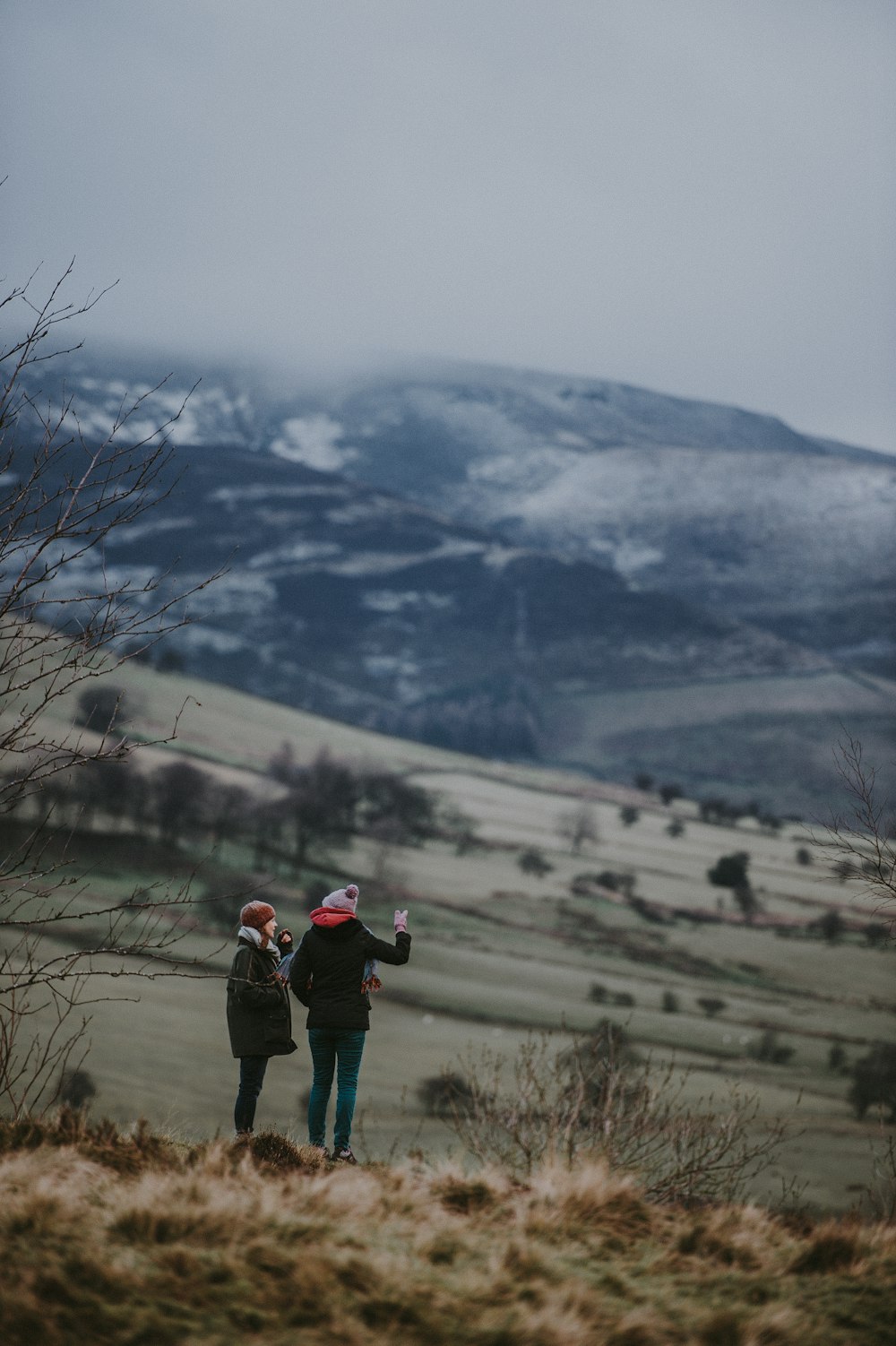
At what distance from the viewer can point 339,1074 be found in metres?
10.5

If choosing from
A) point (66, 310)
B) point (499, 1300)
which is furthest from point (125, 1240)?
point (66, 310)

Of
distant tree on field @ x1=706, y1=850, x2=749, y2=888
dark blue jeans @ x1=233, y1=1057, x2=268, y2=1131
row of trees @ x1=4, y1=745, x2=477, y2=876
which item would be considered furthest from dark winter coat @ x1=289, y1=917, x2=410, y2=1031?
distant tree on field @ x1=706, y1=850, x2=749, y2=888

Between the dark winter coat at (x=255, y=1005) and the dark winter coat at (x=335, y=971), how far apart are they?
0.22m

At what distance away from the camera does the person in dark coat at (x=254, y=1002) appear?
10.2 metres

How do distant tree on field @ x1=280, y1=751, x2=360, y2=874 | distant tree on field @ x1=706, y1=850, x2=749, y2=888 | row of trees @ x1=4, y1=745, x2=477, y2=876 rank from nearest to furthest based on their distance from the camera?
row of trees @ x1=4, y1=745, x2=477, y2=876 → distant tree on field @ x1=280, y1=751, x2=360, y2=874 → distant tree on field @ x1=706, y1=850, x2=749, y2=888

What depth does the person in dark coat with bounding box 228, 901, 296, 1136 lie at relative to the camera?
10.2m

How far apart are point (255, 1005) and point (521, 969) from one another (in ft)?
384

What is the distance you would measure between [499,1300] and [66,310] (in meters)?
7.81

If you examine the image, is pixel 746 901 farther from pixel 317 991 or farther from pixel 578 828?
pixel 317 991

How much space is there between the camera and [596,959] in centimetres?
13325

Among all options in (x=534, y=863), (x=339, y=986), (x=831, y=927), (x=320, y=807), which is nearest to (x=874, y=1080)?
(x=831, y=927)

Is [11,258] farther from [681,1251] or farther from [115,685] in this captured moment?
[115,685]

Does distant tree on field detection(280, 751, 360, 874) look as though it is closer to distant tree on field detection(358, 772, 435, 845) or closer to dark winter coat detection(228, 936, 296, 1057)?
distant tree on field detection(358, 772, 435, 845)

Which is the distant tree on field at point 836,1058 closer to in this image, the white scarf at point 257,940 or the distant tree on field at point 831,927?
the distant tree on field at point 831,927
